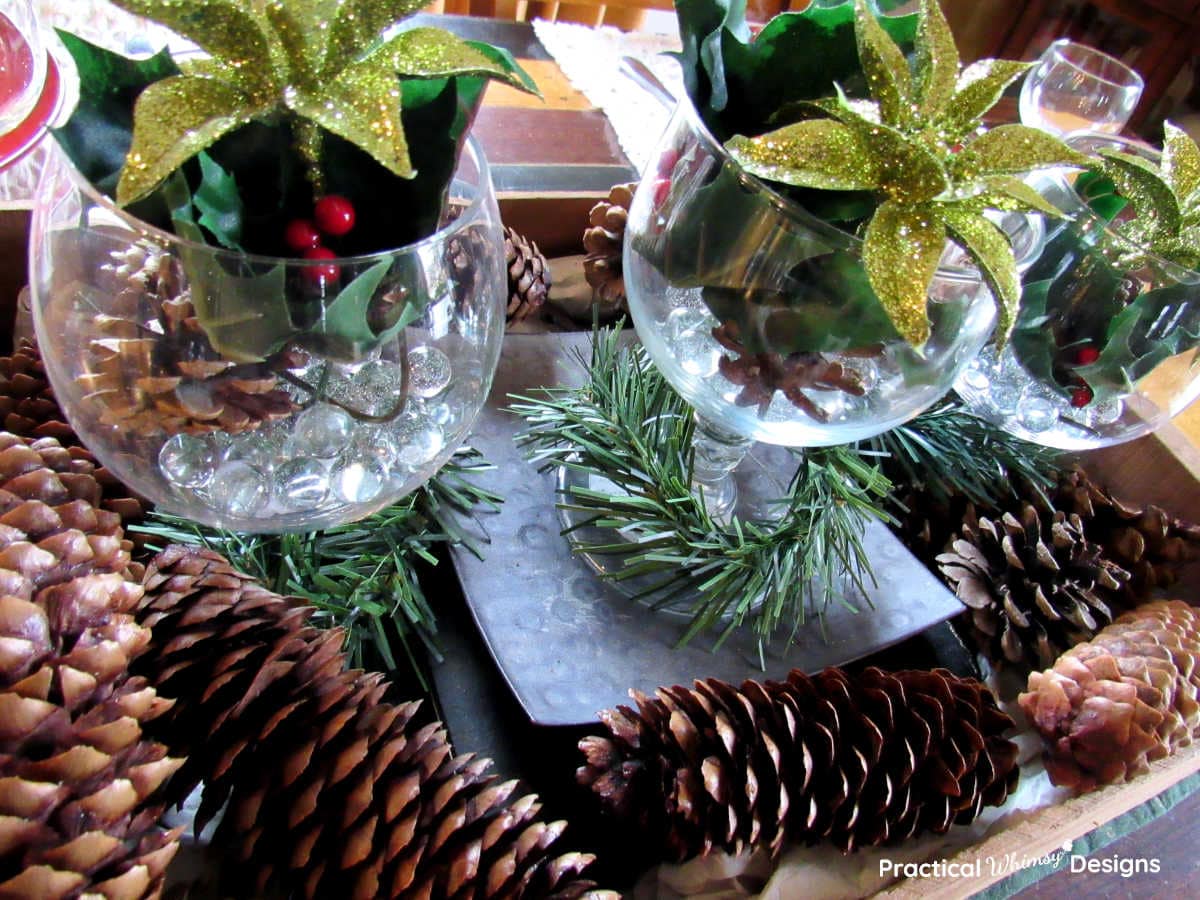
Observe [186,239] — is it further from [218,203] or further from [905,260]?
[905,260]

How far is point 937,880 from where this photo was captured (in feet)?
0.92

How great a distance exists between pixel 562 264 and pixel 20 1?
0.86 feet

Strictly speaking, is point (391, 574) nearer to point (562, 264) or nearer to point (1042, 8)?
point (562, 264)

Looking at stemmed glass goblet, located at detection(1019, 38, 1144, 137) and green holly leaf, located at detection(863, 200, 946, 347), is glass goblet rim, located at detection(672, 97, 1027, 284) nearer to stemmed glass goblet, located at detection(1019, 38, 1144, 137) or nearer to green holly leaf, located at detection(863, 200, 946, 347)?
green holly leaf, located at detection(863, 200, 946, 347)

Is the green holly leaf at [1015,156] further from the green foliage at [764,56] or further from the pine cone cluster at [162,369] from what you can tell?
the pine cone cluster at [162,369]

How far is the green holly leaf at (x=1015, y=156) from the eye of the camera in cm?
24

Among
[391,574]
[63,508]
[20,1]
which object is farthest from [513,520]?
[20,1]

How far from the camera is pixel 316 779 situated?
233 millimetres

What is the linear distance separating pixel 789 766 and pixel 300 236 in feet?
0.69

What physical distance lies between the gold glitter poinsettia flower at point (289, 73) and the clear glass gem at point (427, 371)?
0.07 metres

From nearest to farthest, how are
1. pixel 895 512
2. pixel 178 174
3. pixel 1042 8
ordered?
1. pixel 178 174
2. pixel 895 512
3. pixel 1042 8

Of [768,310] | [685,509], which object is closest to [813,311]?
[768,310]

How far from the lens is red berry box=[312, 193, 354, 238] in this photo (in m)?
0.23

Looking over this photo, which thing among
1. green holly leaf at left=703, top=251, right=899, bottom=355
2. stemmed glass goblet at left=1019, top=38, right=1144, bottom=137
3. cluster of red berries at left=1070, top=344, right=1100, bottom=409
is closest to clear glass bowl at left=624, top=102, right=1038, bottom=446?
green holly leaf at left=703, top=251, right=899, bottom=355
